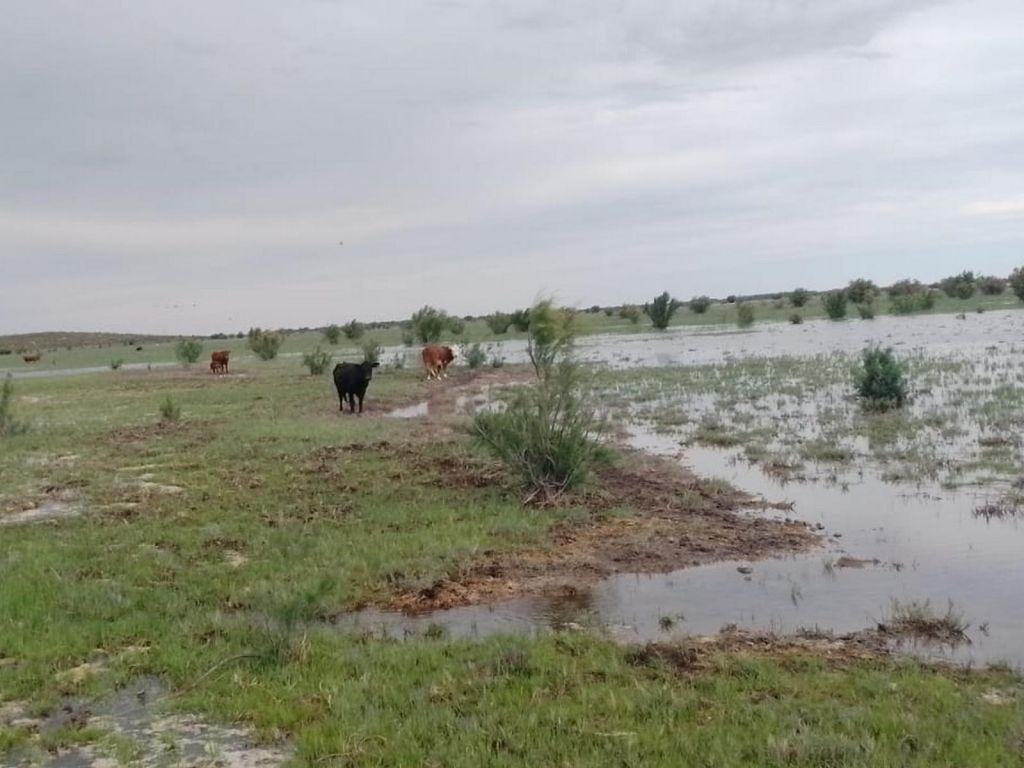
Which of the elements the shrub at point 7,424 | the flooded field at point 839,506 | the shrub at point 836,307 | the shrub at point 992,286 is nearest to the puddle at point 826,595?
the flooded field at point 839,506

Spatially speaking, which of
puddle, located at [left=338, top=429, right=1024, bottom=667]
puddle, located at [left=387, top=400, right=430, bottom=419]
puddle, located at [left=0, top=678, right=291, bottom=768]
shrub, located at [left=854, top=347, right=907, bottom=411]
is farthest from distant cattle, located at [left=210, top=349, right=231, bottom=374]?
puddle, located at [left=0, top=678, right=291, bottom=768]

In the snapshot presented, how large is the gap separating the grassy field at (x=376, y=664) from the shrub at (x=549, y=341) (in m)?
1.60

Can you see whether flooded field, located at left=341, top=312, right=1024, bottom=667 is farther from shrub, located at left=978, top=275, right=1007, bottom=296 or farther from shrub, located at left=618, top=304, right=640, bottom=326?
shrub, located at left=978, top=275, right=1007, bottom=296

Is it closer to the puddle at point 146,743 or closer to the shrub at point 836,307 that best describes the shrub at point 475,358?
the puddle at point 146,743

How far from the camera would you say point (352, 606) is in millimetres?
6930

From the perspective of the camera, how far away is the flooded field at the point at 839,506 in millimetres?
6457

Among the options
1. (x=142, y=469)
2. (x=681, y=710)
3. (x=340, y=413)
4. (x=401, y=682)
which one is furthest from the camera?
(x=340, y=413)

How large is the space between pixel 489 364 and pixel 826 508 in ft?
74.4

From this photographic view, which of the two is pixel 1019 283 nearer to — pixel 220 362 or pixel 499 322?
pixel 499 322

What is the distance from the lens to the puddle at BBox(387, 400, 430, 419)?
742 inches

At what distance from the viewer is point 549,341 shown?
1167cm

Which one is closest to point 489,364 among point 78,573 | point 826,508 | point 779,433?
point 779,433

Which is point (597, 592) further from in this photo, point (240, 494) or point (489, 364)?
point (489, 364)

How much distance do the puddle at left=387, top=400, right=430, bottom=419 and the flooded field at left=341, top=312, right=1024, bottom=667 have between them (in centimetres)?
417
